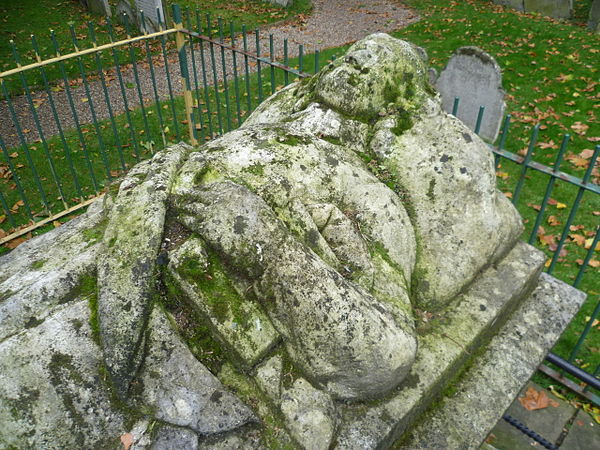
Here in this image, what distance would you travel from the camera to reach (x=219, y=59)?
1070 centimetres

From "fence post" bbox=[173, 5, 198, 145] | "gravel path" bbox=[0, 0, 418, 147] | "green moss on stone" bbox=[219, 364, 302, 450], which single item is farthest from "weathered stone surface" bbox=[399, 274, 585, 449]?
"gravel path" bbox=[0, 0, 418, 147]

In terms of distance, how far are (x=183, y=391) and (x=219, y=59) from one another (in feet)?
32.0

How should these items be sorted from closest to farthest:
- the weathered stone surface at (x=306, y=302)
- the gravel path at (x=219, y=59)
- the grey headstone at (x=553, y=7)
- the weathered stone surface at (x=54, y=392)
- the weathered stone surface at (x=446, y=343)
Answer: the weathered stone surface at (x=54, y=392), the weathered stone surface at (x=306, y=302), the weathered stone surface at (x=446, y=343), the gravel path at (x=219, y=59), the grey headstone at (x=553, y=7)

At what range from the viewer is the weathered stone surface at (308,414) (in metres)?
2.12

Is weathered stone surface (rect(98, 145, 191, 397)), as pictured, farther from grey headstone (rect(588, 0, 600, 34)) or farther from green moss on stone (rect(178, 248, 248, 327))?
grey headstone (rect(588, 0, 600, 34))

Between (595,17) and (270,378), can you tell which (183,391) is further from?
(595,17)

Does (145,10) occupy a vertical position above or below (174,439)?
below

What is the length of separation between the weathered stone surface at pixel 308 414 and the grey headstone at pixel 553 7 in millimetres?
13693

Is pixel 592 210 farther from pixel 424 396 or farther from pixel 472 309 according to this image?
pixel 424 396

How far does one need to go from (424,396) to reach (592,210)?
460 centimetres

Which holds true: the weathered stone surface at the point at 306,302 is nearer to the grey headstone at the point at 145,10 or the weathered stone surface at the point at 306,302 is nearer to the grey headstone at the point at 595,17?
the grey headstone at the point at 145,10

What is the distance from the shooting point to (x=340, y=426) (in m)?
2.25

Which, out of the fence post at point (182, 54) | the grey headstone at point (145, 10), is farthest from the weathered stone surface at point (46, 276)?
the grey headstone at point (145, 10)

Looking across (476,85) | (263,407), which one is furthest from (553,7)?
(263,407)
